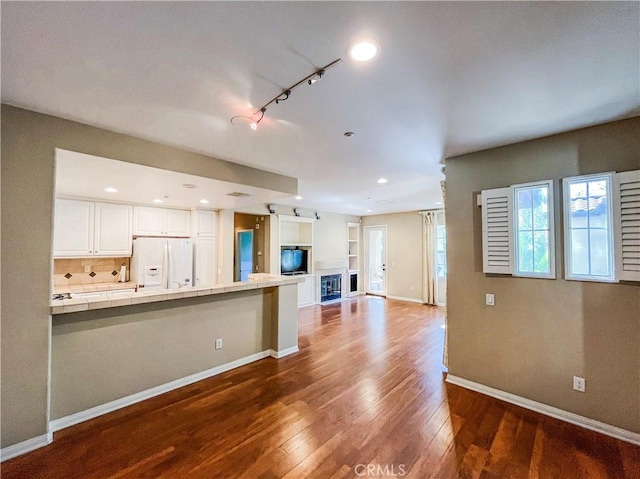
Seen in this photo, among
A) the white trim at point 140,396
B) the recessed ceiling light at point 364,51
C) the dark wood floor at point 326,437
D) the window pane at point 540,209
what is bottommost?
the dark wood floor at point 326,437

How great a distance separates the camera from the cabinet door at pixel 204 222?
527cm

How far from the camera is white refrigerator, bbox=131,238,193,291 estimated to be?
4.59 m

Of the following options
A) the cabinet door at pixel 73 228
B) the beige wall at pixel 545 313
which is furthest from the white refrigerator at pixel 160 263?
the beige wall at pixel 545 313

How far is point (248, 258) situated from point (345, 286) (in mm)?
2922

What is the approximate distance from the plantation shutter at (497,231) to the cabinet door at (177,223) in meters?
4.96

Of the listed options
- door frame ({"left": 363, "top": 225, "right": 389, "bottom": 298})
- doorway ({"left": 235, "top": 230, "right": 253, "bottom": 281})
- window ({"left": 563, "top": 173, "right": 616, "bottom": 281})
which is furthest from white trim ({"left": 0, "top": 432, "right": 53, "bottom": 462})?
door frame ({"left": 363, "top": 225, "right": 389, "bottom": 298})

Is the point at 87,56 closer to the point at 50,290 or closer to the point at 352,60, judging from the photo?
the point at 352,60

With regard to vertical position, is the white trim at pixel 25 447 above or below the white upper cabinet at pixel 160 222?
below

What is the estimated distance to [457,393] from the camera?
9.36 ft

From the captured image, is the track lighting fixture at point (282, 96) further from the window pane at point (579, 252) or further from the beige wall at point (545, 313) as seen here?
the window pane at point (579, 252)

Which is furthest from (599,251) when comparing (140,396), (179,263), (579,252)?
(179,263)

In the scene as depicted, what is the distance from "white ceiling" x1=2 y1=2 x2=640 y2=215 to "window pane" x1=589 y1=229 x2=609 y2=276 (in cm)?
93

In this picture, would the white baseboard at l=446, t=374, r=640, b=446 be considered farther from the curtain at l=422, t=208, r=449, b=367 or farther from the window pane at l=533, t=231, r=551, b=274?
the curtain at l=422, t=208, r=449, b=367

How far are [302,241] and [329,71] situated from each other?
5.90m
